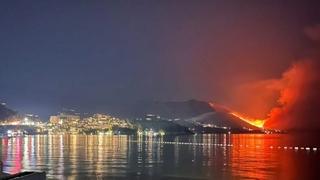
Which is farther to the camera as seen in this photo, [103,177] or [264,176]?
[264,176]

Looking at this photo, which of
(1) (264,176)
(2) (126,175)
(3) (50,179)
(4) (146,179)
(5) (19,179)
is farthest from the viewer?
(1) (264,176)

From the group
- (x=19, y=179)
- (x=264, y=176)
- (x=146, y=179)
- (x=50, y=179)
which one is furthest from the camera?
(x=264, y=176)

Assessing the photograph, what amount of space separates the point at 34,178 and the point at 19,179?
77 centimetres

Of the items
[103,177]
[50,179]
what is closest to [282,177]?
[103,177]

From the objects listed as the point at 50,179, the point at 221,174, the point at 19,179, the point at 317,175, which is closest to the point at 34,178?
the point at 19,179

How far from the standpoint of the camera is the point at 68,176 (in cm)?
3934

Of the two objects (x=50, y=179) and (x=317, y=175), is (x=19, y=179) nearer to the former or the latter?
(x=50, y=179)

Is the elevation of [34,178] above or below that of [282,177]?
above

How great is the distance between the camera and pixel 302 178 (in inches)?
1709

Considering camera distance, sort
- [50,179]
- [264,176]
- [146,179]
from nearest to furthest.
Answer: [50,179]
[146,179]
[264,176]

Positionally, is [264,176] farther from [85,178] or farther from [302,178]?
[85,178]

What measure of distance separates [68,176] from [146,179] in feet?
19.2

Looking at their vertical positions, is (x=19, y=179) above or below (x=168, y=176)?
above

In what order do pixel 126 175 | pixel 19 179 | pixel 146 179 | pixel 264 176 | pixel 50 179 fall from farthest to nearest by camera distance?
pixel 264 176
pixel 126 175
pixel 146 179
pixel 50 179
pixel 19 179
